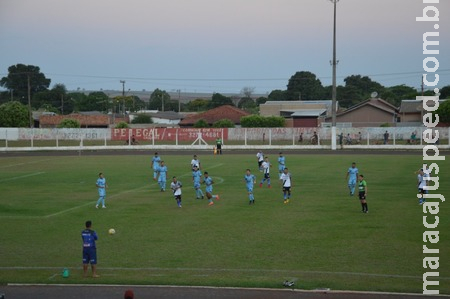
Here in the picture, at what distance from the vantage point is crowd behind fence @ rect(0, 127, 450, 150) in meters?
73.6

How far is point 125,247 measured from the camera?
23266 millimetres

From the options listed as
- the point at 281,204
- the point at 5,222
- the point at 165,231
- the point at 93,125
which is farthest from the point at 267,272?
the point at 93,125

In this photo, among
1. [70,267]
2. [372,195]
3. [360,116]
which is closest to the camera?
[70,267]

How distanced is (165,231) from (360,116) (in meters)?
75.4

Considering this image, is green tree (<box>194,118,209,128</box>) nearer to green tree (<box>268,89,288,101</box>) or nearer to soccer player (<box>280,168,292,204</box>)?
soccer player (<box>280,168,292,204</box>)

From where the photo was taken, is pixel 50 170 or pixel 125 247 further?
pixel 50 170

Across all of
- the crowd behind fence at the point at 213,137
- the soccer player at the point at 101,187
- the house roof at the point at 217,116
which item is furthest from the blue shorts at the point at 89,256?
the house roof at the point at 217,116

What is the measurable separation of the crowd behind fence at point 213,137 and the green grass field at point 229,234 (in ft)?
97.4

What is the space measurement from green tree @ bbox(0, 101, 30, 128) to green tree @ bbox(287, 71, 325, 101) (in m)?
87.1

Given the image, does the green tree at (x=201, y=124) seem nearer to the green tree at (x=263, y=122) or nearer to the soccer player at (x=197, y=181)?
the green tree at (x=263, y=122)

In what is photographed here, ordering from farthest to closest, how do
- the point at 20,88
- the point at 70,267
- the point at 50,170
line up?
the point at 20,88 → the point at 50,170 → the point at 70,267

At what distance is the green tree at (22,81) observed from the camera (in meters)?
175

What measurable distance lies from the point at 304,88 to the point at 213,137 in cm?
9520

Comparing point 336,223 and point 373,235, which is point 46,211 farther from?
point 373,235
